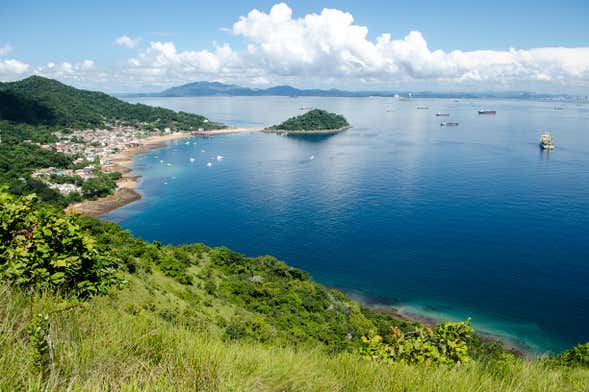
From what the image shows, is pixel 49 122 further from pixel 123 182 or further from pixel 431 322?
pixel 431 322

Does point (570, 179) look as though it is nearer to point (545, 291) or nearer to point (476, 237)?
point (476, 237)

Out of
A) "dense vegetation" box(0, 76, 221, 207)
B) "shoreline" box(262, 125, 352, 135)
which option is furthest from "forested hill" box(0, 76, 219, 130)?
"shoreline" box(262, 125, 352, 135)

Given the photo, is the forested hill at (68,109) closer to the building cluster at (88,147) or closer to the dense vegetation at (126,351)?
the building cluster at (88,147)

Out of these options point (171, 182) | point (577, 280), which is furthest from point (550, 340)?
point (171, 182)

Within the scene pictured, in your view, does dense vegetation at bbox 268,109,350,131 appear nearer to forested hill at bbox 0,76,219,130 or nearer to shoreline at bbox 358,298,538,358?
forested hill at bbox 0,76,219,130

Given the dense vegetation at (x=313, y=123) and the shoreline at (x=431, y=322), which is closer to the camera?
the shoreline at (x=431, y=322)

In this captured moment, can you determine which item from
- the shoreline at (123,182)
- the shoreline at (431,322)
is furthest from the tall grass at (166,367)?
the shoreline at (431,322)
